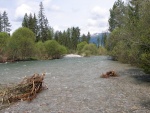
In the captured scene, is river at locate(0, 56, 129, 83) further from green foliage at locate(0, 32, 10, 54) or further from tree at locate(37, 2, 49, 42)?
tree at locate(37, 2, 49, 42)

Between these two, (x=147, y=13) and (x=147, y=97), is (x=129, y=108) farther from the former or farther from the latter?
(x=147, y=13)

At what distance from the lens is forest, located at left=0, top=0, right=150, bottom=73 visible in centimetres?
2477

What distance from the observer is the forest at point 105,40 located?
2477cm

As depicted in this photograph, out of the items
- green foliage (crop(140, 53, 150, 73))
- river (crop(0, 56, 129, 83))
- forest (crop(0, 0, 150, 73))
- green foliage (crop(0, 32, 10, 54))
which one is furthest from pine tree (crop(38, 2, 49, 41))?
green foliage (crop(140, 53, 150, 73))

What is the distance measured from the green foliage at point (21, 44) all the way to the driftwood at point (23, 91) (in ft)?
187

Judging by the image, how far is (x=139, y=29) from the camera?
25.7 m

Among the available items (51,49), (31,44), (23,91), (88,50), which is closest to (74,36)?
(88,50)

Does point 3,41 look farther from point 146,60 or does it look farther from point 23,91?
point 146,60

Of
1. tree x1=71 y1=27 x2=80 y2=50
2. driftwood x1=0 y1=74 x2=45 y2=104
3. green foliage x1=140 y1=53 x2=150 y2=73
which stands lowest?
driftwood x1=0 y1=74 x2=45 y2=104

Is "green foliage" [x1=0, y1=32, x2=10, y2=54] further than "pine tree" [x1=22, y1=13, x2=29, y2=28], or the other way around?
"pine tree" [x1=22, y1=13, x2=29, y2=28]

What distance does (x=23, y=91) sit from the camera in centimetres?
1853

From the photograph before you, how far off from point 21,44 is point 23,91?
59.3 meters

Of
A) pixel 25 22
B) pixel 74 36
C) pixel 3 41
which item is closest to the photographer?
pixel 3 41

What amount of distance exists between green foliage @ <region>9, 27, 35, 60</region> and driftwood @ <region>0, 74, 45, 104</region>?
57095mm
